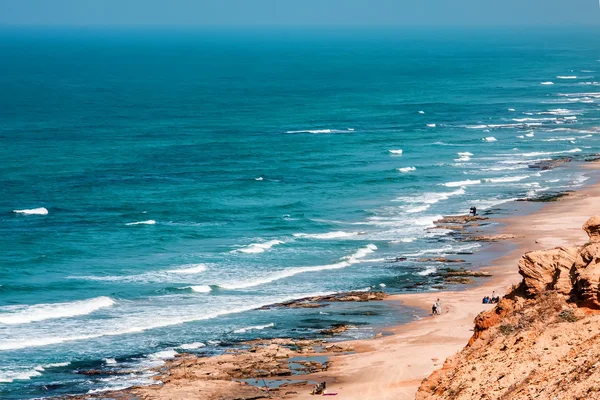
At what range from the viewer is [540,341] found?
2473cm

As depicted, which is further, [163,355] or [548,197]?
[548,197]

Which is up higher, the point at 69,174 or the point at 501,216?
the point at 69,174

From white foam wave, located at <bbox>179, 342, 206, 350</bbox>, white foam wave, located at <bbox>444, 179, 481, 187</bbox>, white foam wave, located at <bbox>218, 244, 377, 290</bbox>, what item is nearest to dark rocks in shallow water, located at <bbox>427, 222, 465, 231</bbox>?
white foam wave, located at <bbox>218, 244, 377, 290</bbox>

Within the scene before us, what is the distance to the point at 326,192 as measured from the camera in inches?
3132

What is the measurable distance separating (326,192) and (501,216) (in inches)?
593

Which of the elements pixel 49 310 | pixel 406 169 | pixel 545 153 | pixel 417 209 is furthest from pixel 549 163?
pixel 49 310

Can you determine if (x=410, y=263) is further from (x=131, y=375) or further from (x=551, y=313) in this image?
(x=551, y=313)

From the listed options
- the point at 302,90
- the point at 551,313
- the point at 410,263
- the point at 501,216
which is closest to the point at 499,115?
the point at 302,90

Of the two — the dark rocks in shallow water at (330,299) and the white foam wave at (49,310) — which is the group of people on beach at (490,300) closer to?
the dark rocks in shallow water at (330,299)

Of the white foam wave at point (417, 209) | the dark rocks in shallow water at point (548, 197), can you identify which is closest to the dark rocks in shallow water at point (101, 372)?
the white foam wave at point (417, 209)

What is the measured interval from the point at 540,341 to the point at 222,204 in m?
51.7

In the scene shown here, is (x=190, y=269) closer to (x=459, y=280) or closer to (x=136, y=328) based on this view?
(x=136, y=328)

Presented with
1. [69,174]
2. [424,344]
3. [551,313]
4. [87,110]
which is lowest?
[424,344]

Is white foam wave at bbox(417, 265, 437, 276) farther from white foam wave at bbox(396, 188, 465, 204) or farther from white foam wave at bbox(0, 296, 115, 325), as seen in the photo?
white foam wave at bbox(396, 188, 465, 204)
